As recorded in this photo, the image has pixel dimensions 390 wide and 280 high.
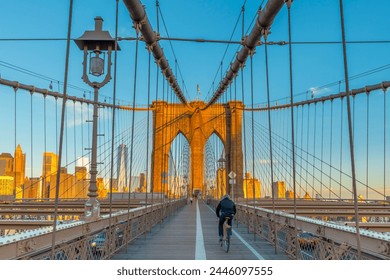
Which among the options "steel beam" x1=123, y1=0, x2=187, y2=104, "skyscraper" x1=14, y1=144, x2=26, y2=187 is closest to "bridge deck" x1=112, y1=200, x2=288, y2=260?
"steel beam" x1=123, y1=0, x2=187, y2=104

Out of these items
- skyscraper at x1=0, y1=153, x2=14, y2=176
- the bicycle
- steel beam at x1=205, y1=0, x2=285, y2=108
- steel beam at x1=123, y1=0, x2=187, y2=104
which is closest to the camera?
the bicycle

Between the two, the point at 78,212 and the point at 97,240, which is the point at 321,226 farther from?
the point at 78,212

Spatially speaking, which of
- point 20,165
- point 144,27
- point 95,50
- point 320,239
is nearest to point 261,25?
point 144,27

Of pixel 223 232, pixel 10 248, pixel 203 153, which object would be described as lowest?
pixel 223 232

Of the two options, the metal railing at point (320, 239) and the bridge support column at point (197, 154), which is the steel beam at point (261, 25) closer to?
the metal railing at point (320, 239)

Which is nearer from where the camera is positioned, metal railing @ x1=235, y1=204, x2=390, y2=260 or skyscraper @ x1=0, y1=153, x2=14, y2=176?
metal railing @ x1=235, y1=204, x2=390, y2=260

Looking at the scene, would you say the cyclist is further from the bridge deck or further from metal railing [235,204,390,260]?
metal railing [235,204,390,260]

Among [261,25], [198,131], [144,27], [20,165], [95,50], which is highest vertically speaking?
[198,131]

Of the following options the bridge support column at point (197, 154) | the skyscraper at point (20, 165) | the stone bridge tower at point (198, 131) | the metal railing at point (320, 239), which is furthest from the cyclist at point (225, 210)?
the bridge support column at point (197, 154)

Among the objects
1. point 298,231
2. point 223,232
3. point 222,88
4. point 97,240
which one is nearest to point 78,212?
point 223,232

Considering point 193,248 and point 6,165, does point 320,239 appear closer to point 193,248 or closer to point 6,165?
point 193,248

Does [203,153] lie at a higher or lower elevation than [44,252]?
higher

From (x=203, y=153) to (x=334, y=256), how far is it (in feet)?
156

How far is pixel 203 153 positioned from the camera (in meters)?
51.8
